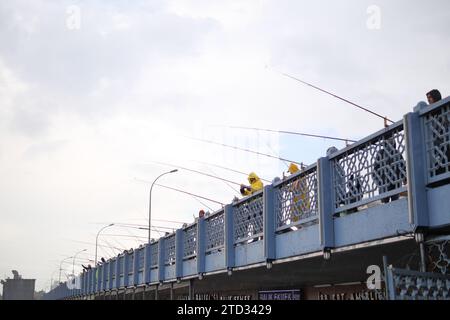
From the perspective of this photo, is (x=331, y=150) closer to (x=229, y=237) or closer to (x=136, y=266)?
(x=229, y=237)

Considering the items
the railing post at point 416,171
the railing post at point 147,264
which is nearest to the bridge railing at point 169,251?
the railing post at point 147,264

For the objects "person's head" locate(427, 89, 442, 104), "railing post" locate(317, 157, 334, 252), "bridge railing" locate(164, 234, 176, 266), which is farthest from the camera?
"bridge railing" locate(164, 234, 176, 266)

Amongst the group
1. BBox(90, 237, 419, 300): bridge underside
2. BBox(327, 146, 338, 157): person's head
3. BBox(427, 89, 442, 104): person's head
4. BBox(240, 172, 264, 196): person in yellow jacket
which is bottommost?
BBox(90, 237, 419, 300): bridge underside

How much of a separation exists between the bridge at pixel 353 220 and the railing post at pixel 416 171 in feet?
0.04

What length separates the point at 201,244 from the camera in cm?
1761

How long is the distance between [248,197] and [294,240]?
2.77 meters

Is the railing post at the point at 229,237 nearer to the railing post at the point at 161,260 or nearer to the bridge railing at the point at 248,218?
the bridge railing at the point at 248,218

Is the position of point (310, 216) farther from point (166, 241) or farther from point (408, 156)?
point (166, 241)

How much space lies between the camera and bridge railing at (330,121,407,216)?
28.0 ft

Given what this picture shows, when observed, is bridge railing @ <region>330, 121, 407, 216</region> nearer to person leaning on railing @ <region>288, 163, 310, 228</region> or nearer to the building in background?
person leaning on railing @ <region>288, 163, 310, 228</region>

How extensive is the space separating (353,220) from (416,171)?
1.92 m

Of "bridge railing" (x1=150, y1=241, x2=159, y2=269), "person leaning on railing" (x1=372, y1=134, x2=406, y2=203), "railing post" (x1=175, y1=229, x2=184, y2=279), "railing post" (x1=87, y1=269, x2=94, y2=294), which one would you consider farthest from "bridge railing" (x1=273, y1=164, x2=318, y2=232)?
"railing post" (x1=87, y1=269, x2=94, y2=294)

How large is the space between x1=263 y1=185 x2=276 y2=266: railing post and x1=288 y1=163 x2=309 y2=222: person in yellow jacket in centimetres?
82
